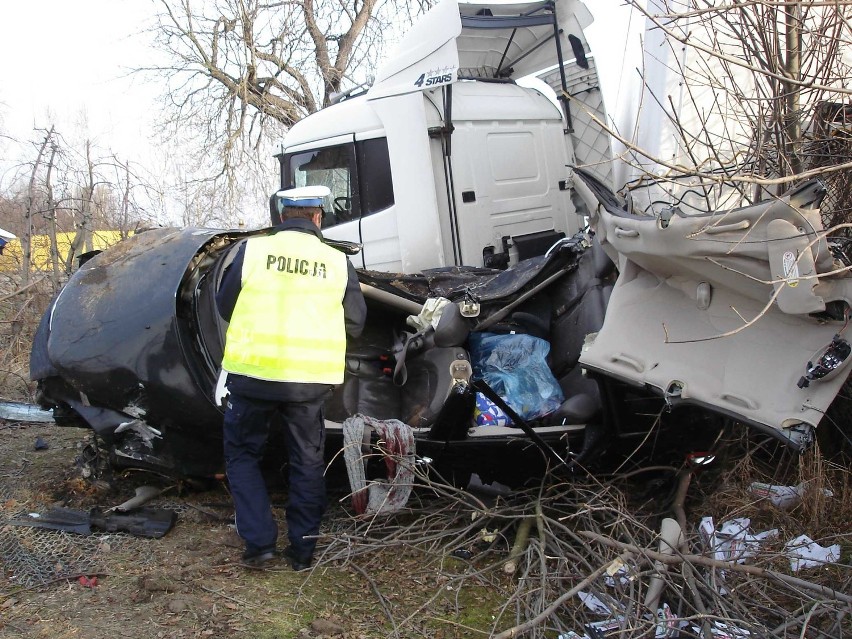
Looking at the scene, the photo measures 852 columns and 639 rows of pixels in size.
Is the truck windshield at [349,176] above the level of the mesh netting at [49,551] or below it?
above

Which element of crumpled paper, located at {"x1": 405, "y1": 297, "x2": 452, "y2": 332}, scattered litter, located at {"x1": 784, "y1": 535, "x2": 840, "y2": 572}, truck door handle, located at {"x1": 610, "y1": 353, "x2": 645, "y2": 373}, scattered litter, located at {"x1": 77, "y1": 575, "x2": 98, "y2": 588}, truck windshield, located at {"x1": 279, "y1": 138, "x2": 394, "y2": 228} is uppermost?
truck windshield, located at {"x1": 279, "y1": 138, "x2": 394, "y2": 228}

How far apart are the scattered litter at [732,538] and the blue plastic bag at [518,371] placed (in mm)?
941

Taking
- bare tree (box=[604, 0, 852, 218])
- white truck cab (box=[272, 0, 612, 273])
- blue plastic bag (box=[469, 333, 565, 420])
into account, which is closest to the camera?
bare tree (box=[604, 0, 852, 218])

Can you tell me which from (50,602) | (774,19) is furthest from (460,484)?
(774,19)

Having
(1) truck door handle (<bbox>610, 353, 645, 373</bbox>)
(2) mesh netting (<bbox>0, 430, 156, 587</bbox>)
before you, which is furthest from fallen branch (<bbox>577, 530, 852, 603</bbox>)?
(2) mesh netting (<bbox>0, 430, 156, 587</bbox>)

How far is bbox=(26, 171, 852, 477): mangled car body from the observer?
2.76 meters

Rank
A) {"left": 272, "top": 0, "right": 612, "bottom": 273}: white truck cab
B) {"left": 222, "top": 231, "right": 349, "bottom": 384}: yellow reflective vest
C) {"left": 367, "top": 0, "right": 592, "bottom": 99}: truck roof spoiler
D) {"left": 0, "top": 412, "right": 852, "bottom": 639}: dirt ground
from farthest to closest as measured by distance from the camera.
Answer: {"left": 272, "top": 0, "right": 612, "bottom": 273}: white truck cab → {"left": 367, "top": 0, "right": 592, "bottom": 99}: truck roof spoiler → {"left": 222, "top": 231, "right": 349, "bottom": 384}: yellow reflective vest → {"left": 0, "top": 412, "right": 852, "bottom": 639}: dirt ground

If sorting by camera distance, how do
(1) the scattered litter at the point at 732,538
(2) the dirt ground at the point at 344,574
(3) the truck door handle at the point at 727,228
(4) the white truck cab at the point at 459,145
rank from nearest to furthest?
(3) the truck door handle at the point at 727,228 → (2) the dirt ground at the point at 344,574 → (1) the scattered litter at the point at 732,538 → (4) the white truck cab at the point at 459,145

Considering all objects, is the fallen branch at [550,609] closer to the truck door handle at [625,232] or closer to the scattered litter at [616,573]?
the scattered litter at [616,573]

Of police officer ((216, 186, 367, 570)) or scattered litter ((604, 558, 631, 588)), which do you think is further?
police officer ((216, 186, 367, 570))

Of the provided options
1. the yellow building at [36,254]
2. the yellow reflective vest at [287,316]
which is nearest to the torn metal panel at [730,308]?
the yellow reflective vest at [287,316]

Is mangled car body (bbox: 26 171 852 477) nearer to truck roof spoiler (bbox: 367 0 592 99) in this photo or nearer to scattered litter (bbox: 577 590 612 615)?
scattered litter (bbox: 577 590 612 615)

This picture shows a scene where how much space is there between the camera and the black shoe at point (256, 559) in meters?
3.31

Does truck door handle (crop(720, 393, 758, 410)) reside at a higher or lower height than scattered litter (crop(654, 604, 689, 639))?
higher
